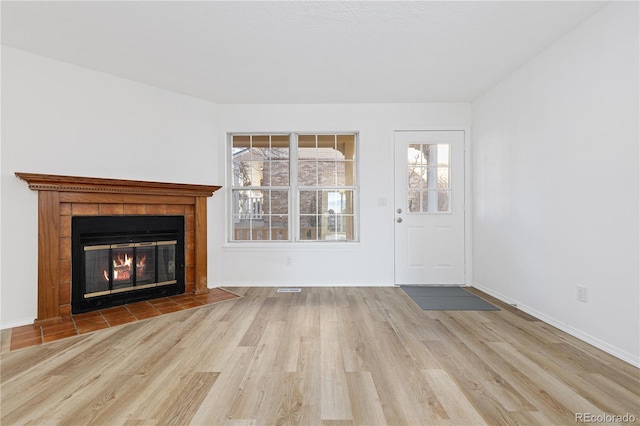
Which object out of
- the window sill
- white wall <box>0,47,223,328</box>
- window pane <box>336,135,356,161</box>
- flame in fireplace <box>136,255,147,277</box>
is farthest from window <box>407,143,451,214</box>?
flame in fireplace <box>136,255,147,277</box>

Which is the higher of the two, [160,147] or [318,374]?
[160,147]

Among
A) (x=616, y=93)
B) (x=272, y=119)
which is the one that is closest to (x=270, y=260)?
(x=272, y=119)

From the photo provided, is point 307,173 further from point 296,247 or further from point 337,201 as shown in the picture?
point 296,247

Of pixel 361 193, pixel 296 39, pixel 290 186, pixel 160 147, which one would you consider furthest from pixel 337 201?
pixel 160 147

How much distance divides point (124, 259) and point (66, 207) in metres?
0.73

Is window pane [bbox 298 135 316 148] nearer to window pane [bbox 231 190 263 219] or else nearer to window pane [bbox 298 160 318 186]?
window pane [bbox 298 160 318 186]

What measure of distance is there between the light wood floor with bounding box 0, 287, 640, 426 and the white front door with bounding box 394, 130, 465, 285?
1.21 meters

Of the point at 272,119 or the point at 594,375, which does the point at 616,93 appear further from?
the point at 272,119

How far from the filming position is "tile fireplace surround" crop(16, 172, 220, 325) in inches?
102

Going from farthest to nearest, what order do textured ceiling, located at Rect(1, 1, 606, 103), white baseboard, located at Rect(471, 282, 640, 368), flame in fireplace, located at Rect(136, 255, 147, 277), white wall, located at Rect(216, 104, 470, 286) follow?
white wall, located at Rect(216, 104, 470, 286) → flame in fireplace, located at Rect(136, 255, 147, 277) → textured ceiling, located at Rect(1, 1, 606, 103) → white baseboard, located at Rect(471, 282, 640, 368)

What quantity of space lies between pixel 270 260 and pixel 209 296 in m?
0.87

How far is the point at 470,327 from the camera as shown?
8.09 ft

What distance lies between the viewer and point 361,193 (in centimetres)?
387

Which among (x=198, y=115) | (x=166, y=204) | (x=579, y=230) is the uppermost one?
(x=198, y=115)
